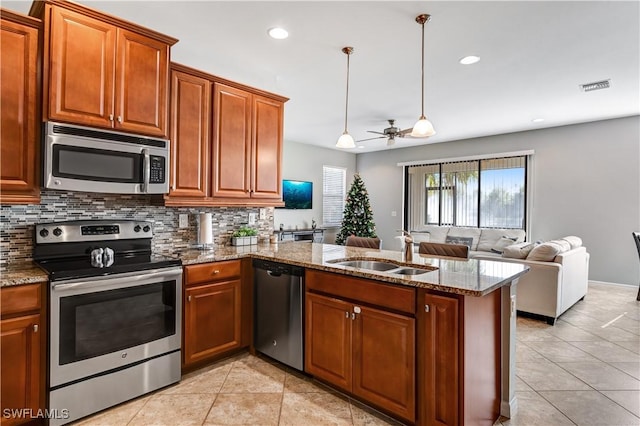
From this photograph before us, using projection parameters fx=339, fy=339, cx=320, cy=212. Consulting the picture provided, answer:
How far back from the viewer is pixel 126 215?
275 centimetres

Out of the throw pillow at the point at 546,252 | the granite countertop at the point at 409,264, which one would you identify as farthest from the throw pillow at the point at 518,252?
the granite countertop at the point at 409,264

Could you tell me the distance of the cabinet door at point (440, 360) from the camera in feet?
5.68

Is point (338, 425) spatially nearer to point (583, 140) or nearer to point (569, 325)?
point (569, 325)

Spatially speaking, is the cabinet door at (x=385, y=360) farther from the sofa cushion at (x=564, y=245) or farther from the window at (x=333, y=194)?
the window at (x=333, y=194)

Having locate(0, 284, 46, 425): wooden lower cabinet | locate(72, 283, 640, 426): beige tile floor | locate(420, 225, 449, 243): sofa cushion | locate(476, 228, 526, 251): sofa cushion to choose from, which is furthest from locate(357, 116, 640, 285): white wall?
locate(0, 284, 46, 425): wooden lower cabinet

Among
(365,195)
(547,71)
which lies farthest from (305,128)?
(547,71)

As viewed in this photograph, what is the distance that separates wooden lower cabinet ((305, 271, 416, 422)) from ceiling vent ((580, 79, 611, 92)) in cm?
397

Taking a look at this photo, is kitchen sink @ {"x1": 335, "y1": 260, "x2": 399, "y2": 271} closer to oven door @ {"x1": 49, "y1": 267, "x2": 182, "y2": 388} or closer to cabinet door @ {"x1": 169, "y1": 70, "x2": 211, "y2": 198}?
oven door @ {"x1": 49, "y1": 267, "x2": 182, "y2": 388}

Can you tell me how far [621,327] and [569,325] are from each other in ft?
1.71

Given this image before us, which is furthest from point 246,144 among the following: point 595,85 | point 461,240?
point 461,240

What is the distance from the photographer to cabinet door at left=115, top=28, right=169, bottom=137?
7.71 feet

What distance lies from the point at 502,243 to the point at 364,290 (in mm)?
4784

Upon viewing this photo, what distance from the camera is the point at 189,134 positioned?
2852 mm

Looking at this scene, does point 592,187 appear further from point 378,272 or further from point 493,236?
point 378,272
